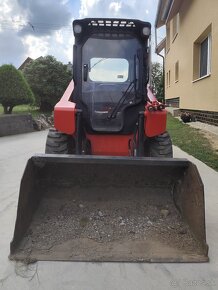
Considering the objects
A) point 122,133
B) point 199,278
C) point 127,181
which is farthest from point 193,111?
point 199,278

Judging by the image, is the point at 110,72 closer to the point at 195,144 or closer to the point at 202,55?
the point at 195,144

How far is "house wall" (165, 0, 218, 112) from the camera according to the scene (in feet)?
36.1

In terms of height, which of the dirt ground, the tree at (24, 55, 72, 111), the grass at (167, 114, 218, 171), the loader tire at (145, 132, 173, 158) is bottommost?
the dirt ground

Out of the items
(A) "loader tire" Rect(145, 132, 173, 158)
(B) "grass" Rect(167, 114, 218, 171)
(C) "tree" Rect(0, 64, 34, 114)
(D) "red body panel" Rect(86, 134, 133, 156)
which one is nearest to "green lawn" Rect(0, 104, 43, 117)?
(C) "tree" Rect(0, 64, 34, 114)

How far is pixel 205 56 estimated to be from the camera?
13.2 m

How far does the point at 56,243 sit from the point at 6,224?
0.88 metres

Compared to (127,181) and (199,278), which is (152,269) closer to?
(199,278)

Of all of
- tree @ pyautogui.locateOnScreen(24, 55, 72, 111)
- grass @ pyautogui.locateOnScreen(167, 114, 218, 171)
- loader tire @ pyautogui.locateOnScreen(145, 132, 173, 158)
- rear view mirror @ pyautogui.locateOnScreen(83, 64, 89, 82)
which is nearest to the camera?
loader tire @ pyautogui.locateOnScreen(145, 132, 173, 158)

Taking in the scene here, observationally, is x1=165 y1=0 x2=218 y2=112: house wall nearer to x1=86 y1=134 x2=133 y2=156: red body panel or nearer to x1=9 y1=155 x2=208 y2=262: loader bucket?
x1=86 y1=134 x2=133 y2=156: red body panel

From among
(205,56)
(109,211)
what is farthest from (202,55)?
(109,211)

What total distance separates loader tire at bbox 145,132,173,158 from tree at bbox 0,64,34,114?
10986mm

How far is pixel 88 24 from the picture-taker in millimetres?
5094

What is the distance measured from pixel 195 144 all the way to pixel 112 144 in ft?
15.3

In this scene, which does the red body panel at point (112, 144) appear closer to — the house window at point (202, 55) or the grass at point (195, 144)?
the grass at point (195, 144)
